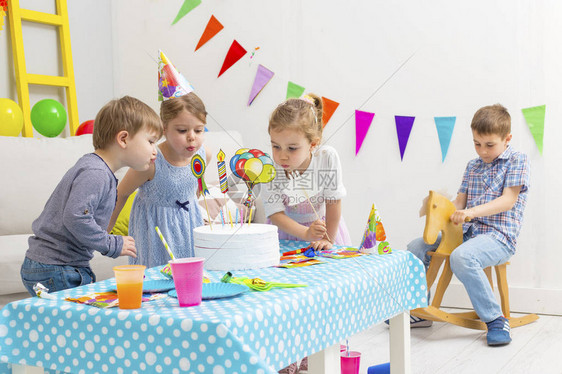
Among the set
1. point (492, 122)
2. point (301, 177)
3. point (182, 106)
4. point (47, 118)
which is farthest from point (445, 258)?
point (47, 118)

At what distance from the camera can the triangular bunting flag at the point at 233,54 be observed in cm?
352

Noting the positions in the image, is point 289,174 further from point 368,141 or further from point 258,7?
point 258,7

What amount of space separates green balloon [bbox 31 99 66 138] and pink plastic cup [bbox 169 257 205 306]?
239cm

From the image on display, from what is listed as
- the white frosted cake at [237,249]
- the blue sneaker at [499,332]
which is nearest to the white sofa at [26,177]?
the white frosted cake at [237,249]

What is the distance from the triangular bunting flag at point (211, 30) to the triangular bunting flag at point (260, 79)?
1.23ft

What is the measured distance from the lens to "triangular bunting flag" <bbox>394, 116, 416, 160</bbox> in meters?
3.07

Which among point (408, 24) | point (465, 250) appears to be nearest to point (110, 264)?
point (465, 250)

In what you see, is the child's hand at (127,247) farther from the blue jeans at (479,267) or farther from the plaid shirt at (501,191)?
the plaid shirt at (501,191)

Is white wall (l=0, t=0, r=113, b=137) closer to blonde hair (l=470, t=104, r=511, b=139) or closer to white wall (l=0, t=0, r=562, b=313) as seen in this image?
white wall (l=0, t=0, r=562, b=313)

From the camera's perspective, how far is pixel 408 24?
121 inches

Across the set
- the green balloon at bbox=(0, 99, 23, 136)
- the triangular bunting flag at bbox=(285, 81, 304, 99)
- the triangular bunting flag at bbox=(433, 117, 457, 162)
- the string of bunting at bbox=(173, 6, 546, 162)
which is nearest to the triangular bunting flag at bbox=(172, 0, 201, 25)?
the string of bunting at bbox=(173, 6, 546, 162)

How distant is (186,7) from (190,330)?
3.05 m

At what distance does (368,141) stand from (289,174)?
57.1 inches

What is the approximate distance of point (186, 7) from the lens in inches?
145
